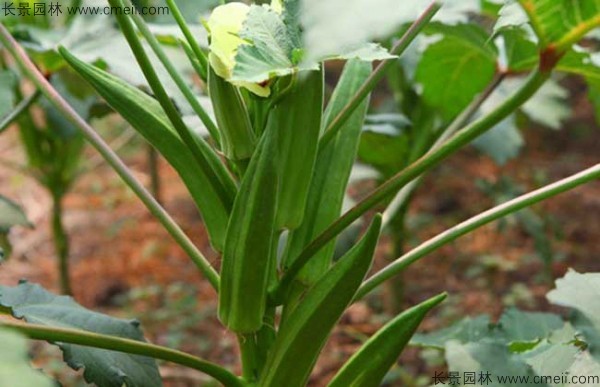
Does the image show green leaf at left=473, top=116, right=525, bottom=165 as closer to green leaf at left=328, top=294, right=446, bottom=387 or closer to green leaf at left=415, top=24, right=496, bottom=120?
green leaf at left=415, top=24, right=496, bottom=120

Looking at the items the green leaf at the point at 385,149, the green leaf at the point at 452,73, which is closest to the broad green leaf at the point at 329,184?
the green leaf at the point at 452,73

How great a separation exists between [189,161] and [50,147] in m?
1.07

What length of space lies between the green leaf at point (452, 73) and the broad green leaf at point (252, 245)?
0.56 metres

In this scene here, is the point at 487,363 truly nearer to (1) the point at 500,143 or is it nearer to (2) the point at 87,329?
(2) the point at 87,329

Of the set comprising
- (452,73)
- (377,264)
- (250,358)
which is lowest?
(377,264)

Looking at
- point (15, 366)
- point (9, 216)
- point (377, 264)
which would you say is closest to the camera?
point (15, 366)

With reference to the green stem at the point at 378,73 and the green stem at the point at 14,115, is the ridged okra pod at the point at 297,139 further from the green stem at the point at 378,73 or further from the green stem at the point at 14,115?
the green stem at the point at 14,115

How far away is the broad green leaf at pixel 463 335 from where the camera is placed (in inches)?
42.5

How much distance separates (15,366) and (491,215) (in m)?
0.50

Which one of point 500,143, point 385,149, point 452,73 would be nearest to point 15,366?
point 452,73

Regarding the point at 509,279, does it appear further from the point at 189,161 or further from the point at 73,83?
the point at 189,161

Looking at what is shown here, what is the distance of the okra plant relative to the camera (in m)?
0.73

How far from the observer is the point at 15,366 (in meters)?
0.44

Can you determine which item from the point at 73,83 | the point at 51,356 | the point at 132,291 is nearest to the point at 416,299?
the point at 132,291
